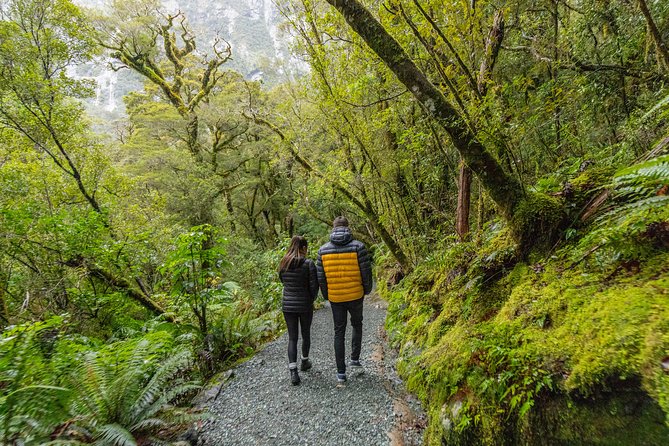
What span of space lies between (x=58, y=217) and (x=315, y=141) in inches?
315

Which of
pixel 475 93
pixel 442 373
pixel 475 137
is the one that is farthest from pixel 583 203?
pixel 442 373

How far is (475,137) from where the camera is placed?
2.71 metres

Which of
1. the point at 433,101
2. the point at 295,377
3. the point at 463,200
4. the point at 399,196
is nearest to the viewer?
the point at 433,101

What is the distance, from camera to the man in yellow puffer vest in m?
3.89

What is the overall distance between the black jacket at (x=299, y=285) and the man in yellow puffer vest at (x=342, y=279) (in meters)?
0.21

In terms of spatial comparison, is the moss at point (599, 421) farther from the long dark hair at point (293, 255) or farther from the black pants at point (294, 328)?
the long dark hair at point (293, 255)

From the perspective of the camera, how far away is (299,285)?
4152 mm

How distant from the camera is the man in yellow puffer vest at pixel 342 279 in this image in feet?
12.8

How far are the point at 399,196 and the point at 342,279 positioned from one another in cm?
400

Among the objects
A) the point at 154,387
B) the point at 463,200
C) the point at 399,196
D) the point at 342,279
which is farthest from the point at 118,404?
the point at 399,196

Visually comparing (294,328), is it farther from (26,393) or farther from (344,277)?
(26,393)

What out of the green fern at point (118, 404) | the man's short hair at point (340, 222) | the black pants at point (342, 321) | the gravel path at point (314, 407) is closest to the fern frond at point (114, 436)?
the green fern at point (118, 404)

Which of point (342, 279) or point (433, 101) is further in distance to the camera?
point (342, 279)

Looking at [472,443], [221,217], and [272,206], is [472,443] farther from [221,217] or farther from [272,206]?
[272,206]
